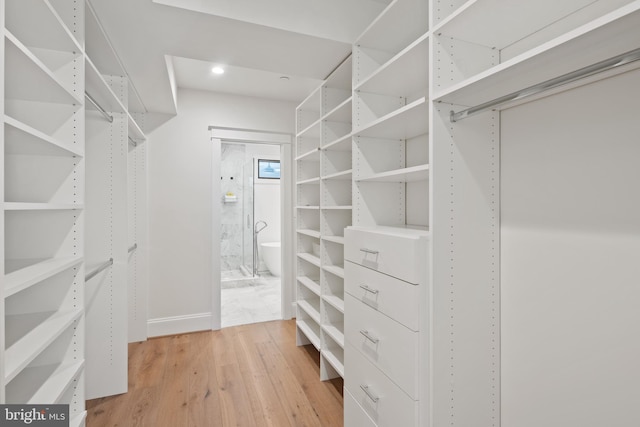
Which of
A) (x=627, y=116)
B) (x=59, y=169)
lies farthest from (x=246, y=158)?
(x=627, y=116)

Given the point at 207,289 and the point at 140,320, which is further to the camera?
the point at 207,289

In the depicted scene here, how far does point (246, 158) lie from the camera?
19.1 feet

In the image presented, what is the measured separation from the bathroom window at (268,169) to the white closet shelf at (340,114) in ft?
11.5

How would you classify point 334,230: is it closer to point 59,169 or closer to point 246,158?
point 59,169

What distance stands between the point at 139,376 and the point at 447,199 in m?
2.60

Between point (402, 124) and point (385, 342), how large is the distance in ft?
3.47

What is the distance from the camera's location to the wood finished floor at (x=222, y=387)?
202 cm

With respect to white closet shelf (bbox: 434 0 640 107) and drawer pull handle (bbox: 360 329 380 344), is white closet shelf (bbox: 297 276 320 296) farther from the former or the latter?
white closet shelf (bbox: 434 0 640 107)

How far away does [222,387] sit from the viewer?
7.73ft

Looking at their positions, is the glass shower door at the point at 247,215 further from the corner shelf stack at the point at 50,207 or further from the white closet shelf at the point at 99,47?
the corner shelf stack at the point at 50,207

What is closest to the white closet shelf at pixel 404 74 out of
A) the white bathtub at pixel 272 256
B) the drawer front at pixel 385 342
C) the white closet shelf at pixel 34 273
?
the drawer front at pixel 385 342

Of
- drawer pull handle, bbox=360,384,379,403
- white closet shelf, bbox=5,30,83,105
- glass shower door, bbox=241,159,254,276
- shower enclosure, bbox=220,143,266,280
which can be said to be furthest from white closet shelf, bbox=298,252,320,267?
glass shower door, bbox=241,159,254,276

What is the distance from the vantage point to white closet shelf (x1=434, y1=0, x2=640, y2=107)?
29.4 inches

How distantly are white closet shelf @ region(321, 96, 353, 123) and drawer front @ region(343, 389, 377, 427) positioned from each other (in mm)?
1725
